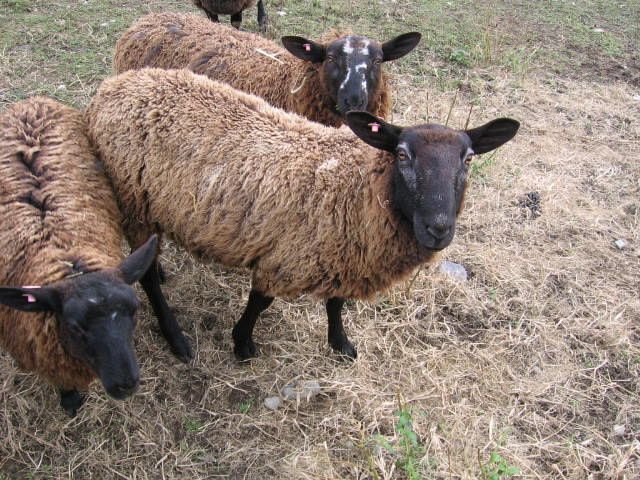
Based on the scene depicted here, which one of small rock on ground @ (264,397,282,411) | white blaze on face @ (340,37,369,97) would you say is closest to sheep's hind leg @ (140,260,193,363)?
small rock on ground @ (264,397,282,411)

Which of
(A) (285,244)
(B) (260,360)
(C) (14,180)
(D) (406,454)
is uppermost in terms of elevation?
(C) (14,180)

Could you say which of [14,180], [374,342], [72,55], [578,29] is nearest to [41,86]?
[72,55]

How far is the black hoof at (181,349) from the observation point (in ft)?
12.6

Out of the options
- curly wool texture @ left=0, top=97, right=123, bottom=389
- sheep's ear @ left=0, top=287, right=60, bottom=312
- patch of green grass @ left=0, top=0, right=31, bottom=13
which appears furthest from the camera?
patch of green grass @ left=0, top=0, right=31, bottom=13

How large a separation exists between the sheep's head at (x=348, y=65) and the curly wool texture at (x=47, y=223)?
2.13m

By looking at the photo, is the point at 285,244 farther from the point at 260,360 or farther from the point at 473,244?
the point at 473,244

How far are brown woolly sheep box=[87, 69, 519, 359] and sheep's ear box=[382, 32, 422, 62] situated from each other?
1741 millimetres

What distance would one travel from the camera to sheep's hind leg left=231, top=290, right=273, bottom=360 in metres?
3.68

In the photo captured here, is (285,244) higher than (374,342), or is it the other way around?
(285,244)

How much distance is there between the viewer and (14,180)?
10.7ft

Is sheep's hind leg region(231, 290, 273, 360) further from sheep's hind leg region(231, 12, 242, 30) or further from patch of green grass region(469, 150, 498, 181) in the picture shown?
sheep's hind leg region(231, 12, 242, 30)

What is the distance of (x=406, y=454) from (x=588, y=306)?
2332mm

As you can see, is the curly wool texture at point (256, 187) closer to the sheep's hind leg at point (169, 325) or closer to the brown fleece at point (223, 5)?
the sheep's hind leg at point (169, 325)

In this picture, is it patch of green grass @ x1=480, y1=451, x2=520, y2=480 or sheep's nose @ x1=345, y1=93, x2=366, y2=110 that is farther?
sheep's nose @ x1=345, y1=93, x2=366, y2=110
